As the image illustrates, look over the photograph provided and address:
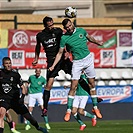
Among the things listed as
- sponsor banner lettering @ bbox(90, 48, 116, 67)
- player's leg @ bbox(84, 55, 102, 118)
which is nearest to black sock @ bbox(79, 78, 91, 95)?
player's leg @ bbox(84, 55, 102, 118)

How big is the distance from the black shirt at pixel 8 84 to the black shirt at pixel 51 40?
1.48 m

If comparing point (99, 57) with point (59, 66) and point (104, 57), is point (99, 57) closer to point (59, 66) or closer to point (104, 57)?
point (104, 57)

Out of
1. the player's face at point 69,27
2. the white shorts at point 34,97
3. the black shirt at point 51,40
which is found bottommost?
the white shorts at point 34,97

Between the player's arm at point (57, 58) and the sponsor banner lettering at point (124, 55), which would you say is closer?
the player's arm at point (57, 58)

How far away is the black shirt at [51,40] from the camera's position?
18.6 meters

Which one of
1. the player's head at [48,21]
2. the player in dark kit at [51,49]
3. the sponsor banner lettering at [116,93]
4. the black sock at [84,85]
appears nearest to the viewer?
the player's head at [48,21]

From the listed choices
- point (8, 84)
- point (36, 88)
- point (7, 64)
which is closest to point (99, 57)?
point (36, 88)

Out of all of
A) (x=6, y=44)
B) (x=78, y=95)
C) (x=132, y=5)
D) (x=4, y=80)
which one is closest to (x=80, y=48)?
(x=4, y=80)

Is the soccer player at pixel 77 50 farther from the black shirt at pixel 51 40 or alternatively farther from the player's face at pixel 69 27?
the black shirt at pixel 51 40

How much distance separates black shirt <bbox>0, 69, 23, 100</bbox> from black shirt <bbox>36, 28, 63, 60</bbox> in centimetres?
148

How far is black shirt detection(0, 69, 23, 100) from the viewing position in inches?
691

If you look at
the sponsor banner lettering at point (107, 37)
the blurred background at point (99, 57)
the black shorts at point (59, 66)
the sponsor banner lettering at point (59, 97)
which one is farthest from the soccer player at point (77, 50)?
the sponsor banner lettering at point (107, 37)

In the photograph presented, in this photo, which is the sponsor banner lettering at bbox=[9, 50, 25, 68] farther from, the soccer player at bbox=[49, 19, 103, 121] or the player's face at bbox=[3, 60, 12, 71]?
the player's face at bbox=[3, 60, 12, 71]

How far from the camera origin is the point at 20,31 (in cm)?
3222
